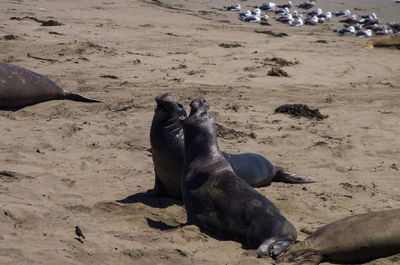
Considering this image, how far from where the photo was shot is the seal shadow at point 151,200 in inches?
184

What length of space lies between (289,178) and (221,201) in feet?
4.63

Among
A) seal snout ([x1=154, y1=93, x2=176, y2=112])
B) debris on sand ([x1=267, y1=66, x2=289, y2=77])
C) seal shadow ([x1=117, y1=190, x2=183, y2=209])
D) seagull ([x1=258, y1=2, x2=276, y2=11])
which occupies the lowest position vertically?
seal shadow ([x1=117, y1=190, x2=183, y2=209])

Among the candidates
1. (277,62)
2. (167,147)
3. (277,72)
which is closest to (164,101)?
(167,147)

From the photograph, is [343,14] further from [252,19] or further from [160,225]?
[160,225]

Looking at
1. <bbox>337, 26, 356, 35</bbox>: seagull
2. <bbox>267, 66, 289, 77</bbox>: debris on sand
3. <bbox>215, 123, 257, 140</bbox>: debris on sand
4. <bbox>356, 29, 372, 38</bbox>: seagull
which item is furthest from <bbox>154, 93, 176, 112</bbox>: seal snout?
<bbox>337, 26, 356, 35</bbox>: seagull

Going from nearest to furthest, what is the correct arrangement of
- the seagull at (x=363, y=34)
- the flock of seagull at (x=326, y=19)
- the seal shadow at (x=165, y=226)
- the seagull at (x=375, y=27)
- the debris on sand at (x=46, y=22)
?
the seal shadow at (x=165, y=226), the debris on sand at (x=46, y=22), the seagull at (x=363, y=34), the flock of seagull at (x=326, y=19), the seagull at (x=375, y=27)

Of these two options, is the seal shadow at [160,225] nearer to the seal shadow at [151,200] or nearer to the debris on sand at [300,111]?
the seal shadow at [151,200]

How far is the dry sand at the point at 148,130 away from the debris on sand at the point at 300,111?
0.13 meters

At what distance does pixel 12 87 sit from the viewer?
7.56 metres

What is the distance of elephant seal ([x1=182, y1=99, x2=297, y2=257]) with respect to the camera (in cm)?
376

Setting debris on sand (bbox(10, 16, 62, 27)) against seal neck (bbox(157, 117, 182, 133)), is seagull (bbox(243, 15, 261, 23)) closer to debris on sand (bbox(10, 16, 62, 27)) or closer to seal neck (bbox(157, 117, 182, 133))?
debris on sand (bbox(10, 16, 62, 27))

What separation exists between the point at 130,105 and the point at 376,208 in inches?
151

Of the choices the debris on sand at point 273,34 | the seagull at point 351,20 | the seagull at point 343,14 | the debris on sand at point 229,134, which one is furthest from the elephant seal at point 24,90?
the seagull at point 343,14

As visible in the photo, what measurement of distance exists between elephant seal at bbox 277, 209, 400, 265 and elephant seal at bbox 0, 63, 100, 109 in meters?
4.74
